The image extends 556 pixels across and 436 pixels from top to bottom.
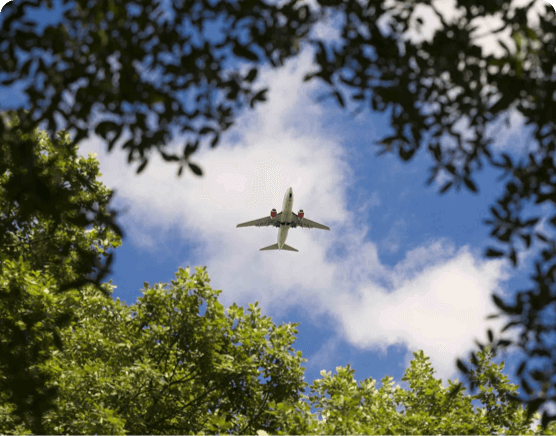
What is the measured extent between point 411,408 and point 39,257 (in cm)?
1287

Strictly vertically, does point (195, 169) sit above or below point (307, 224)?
below

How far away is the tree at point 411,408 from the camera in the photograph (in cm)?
1155

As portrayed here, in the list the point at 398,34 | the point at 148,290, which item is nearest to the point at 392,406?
the point at 148,290

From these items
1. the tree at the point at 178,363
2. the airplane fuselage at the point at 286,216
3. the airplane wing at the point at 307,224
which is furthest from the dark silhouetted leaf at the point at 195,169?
the airplane wing at the point at 307,224

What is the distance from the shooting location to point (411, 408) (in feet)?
54.2

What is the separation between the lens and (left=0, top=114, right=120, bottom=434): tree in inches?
215

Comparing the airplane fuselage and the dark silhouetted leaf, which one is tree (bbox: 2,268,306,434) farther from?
the airplane fuselage

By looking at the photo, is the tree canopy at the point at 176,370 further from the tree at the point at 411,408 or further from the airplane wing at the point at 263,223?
the airplane wing at the point at 263,223

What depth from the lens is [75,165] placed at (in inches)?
635

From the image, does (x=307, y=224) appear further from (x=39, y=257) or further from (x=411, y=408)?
(x=39, y=257)

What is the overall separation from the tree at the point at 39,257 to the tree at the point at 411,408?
5998mm

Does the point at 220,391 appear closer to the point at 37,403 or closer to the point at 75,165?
the point at 75,165

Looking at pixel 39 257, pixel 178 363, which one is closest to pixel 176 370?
pixel 178 363

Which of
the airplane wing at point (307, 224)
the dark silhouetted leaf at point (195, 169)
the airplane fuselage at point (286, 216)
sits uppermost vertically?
the airplane wing at point (307, 224)
